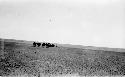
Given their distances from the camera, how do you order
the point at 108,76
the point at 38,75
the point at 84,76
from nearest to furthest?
the point at 38,75
the point at 84,76
the point at 108,76

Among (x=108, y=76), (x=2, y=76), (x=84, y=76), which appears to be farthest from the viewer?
(x=108, y=76)

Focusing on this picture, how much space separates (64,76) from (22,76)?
144 inches

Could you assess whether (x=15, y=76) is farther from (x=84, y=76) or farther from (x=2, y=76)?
(x=84, y=76)

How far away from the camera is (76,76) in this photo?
53.5 feet

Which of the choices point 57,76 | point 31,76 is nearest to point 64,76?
point 57,76

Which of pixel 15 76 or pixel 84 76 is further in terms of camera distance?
pixel 84 76

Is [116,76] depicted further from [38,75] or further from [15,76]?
Result: [15,76]

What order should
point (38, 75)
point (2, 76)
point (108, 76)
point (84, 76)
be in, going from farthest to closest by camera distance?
1. point (108, 76)
2. point (84, 76)
3. point (38, 75)
4. point (2, 76)

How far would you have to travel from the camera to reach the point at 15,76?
1430cm

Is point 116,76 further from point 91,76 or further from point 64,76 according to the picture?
point 64,76

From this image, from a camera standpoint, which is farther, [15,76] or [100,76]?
[100,76]

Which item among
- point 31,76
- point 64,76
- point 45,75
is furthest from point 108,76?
point 31,76

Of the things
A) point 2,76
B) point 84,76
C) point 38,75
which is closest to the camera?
point 2,76

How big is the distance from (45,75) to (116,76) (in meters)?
7.61
